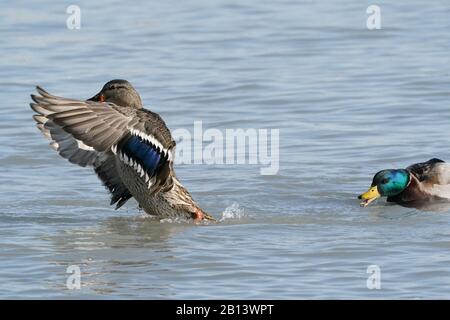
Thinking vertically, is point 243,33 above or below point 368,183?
above

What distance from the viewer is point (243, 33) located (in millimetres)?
20000

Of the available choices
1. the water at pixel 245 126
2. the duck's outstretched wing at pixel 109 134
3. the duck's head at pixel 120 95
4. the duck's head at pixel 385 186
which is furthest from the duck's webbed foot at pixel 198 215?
the duck's head at pixel 385 186

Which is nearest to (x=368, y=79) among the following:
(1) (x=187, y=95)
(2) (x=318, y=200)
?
(1) (x=187, y=95)

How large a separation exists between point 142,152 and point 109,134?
0.34 meters

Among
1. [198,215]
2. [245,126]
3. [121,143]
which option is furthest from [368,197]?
[245,126]

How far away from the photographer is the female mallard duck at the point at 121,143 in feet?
32.7

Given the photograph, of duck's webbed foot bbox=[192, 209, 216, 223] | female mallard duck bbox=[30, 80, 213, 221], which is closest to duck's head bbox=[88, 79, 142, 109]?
female mallard duck bbox=[30, 80, 213, 221]

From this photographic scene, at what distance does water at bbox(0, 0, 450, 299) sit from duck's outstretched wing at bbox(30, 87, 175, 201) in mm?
553

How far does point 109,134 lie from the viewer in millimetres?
10164

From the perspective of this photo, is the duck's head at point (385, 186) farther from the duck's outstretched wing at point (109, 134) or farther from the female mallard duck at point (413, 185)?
the duck's outstretched wing at point (109, 134)

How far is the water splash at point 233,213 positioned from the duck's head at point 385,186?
104 centimetres

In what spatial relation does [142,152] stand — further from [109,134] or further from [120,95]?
[120,95]

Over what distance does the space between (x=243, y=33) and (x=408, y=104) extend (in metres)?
5.03
